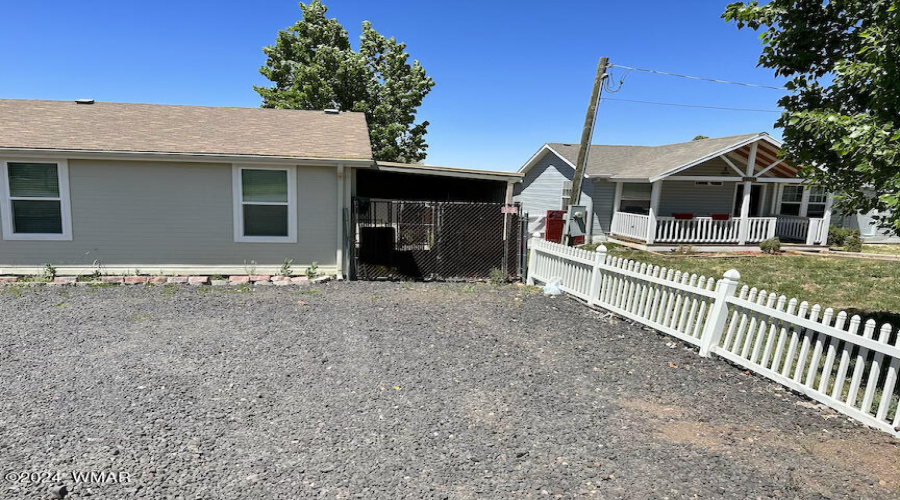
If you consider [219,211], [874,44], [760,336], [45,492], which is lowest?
[45,492]

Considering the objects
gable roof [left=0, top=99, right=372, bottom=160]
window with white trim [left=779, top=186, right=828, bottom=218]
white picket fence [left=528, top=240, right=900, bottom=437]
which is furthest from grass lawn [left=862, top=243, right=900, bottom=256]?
gable roof [left=0, top=99, right=372, bottom=160]

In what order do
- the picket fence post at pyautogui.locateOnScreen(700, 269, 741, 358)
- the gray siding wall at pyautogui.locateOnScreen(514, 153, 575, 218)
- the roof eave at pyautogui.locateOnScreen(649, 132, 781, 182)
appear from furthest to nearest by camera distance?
the gray siding wall at pyautogui.locateOnScreen(514, 153, 575, 218) < the roof eave at pyautogui.locateOnScreen(649, 132, 781, 182) < the picket fence post at pyautogui.locateOnScreen(700, 269, 741, 358)

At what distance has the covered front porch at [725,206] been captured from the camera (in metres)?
15.3

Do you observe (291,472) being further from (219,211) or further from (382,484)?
(219,211)

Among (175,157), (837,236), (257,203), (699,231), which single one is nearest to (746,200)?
(699,231)

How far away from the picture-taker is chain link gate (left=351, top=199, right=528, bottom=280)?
9312 millimetres

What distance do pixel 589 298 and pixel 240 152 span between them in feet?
21.5

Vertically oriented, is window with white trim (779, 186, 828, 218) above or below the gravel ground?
above

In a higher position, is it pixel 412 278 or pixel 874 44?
pixel 874 44

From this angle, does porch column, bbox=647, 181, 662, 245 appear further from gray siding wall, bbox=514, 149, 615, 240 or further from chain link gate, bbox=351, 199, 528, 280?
chain link gate, bbox=351, 199, 528, 280

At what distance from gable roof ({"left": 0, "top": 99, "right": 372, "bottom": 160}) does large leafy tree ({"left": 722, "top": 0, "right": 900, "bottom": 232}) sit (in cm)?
627

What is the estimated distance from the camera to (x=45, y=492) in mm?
2645

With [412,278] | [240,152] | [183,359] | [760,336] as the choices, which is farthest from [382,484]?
[240,152]

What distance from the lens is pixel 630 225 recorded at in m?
16.2
